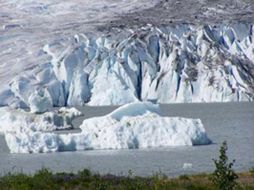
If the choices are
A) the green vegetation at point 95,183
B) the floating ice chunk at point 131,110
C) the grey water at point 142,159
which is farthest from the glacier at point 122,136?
the green vegetation at point 95,183

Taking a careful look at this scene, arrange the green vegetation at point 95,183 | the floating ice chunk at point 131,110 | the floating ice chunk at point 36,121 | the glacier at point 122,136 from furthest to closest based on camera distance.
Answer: the floating ice chunk at point 36,121, the floating ice chunk at point 131,110, the glacier at point 122,136, the green vegetation at point 95,183

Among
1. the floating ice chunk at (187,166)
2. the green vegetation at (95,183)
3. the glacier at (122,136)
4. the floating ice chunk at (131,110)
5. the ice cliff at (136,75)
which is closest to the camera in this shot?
the green vegetation at (95,183)

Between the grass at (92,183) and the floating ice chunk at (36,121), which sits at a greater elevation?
the grass at (92,183)

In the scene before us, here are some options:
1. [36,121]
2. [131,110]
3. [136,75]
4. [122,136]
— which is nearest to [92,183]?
[122,136]

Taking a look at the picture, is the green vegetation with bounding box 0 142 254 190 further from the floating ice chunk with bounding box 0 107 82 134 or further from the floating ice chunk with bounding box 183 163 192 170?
the floating ice chunk with bounding box 0 107 82 134

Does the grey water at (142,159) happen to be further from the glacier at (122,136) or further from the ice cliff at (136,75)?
the ice cliff at (136,75)

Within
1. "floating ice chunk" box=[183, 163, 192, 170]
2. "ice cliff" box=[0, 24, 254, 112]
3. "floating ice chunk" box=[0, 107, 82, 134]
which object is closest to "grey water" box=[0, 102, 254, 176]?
"floating ice chunk" box=[183, 163, 192, 170]

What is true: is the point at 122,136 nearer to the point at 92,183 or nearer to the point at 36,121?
the point at 36,121

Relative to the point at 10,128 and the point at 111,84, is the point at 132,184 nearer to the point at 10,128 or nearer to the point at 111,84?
the point at 10,128
